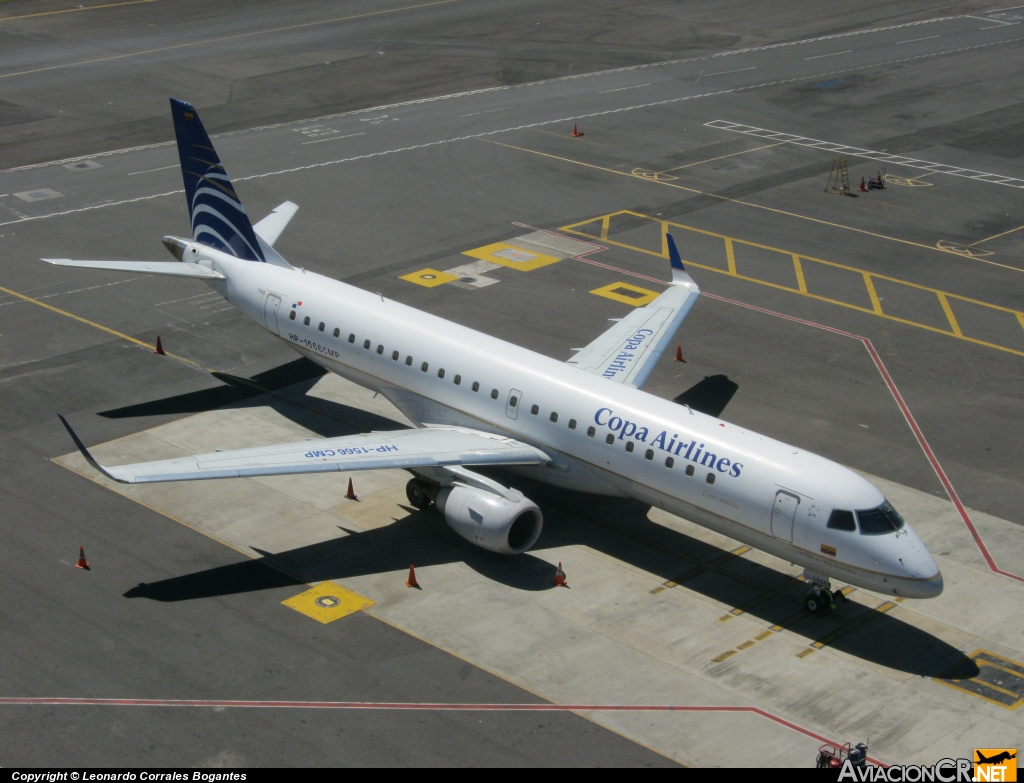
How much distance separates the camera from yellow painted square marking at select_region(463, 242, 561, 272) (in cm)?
5875

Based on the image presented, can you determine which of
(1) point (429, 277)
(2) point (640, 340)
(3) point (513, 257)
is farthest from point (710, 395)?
(3) point (513, 257)

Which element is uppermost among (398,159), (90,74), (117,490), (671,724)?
(90,74)

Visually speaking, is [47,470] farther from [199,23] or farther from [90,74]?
[199,23]

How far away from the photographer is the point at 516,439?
3778 cm

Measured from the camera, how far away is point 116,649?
101 feet

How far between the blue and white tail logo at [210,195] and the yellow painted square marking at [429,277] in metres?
11.6

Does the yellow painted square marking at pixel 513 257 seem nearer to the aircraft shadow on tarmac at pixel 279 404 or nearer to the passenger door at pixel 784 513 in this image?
the aircraft shadow on tarmac at pixel 279 404

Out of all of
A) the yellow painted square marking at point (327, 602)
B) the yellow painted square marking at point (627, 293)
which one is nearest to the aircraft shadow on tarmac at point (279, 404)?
the yellow painted square marking at point (327, 602)

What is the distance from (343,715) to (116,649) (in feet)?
21.7

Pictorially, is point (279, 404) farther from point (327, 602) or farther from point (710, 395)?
point (710, 395)

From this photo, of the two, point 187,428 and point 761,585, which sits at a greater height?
point 187,428

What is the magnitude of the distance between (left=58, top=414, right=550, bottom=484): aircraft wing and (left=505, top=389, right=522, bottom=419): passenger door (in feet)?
2.63

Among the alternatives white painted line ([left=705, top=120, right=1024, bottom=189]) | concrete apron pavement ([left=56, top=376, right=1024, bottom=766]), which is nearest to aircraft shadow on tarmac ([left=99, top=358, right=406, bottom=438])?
concrete apron pavement ([left=56, top=376, right=1024, bottom=766])

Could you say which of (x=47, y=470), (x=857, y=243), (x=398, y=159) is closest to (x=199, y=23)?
(x=398, y=159)
